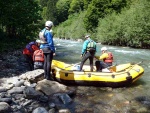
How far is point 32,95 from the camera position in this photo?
7.47 m

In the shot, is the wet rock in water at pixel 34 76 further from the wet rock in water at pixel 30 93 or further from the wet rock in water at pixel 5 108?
the wet rock in water at pixel 5 108

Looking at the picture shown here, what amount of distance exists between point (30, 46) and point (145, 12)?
73.5 feet

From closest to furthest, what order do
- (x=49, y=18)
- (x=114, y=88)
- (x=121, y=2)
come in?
(x=114, y=88)
(x=121, y=2)
(x=49, y=18)

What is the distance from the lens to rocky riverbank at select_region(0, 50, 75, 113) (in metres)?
6.62

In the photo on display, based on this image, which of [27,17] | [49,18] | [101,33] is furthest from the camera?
[49,18]

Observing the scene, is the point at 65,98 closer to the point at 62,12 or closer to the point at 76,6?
the point at 76,6

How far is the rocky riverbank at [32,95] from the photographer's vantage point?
6625mm

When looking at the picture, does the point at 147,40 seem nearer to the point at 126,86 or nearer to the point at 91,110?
the point at 126,86

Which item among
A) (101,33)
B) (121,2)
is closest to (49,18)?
(121,2)

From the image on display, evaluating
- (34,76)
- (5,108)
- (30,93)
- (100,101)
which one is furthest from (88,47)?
(5,108)

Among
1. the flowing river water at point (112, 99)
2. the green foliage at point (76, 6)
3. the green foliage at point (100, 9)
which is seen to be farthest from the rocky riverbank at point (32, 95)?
the green foliage at point (76, 6)

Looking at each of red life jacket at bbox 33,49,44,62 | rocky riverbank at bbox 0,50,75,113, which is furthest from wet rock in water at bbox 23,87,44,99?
red life jacket at bbox 33,49,44,62

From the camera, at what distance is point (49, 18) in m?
96.2

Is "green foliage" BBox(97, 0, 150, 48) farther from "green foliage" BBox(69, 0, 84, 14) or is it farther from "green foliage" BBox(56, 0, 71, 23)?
"green foliage" BBox(56, 0, 71, 23)
